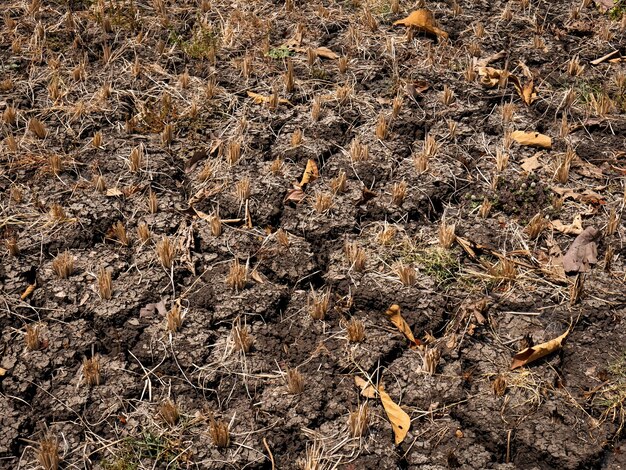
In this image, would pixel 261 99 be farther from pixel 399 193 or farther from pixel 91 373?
pixel 91 373

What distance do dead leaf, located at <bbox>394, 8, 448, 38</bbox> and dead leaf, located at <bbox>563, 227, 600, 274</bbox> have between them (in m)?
1.75

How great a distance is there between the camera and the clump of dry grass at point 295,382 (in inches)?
111

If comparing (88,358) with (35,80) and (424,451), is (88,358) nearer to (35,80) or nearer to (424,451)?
(424,451)

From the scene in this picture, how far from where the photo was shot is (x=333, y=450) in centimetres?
267

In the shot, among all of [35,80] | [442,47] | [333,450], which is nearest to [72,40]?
[35,80]

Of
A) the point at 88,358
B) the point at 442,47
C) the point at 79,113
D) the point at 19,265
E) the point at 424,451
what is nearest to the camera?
the point at 424,451

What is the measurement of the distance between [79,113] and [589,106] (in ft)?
8.81

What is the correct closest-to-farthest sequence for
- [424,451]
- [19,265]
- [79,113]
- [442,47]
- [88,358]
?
[424,451] < [88,358] < [19,265] < [79,113] < [442,47]

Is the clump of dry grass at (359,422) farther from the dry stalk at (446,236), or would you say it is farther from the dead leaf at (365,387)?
the dry stalk at (446,236)

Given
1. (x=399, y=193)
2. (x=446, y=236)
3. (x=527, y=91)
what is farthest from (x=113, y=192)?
(x=527, y=91)

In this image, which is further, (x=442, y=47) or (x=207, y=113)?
(x=442, y=47)

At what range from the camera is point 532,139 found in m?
3.85

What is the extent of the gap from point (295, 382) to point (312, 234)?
2.74 feet

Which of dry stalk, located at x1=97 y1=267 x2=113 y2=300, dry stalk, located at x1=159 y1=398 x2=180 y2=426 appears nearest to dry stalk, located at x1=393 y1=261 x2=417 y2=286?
dry stalk, located at x1=159 y1=398 x2=180 y2=426
